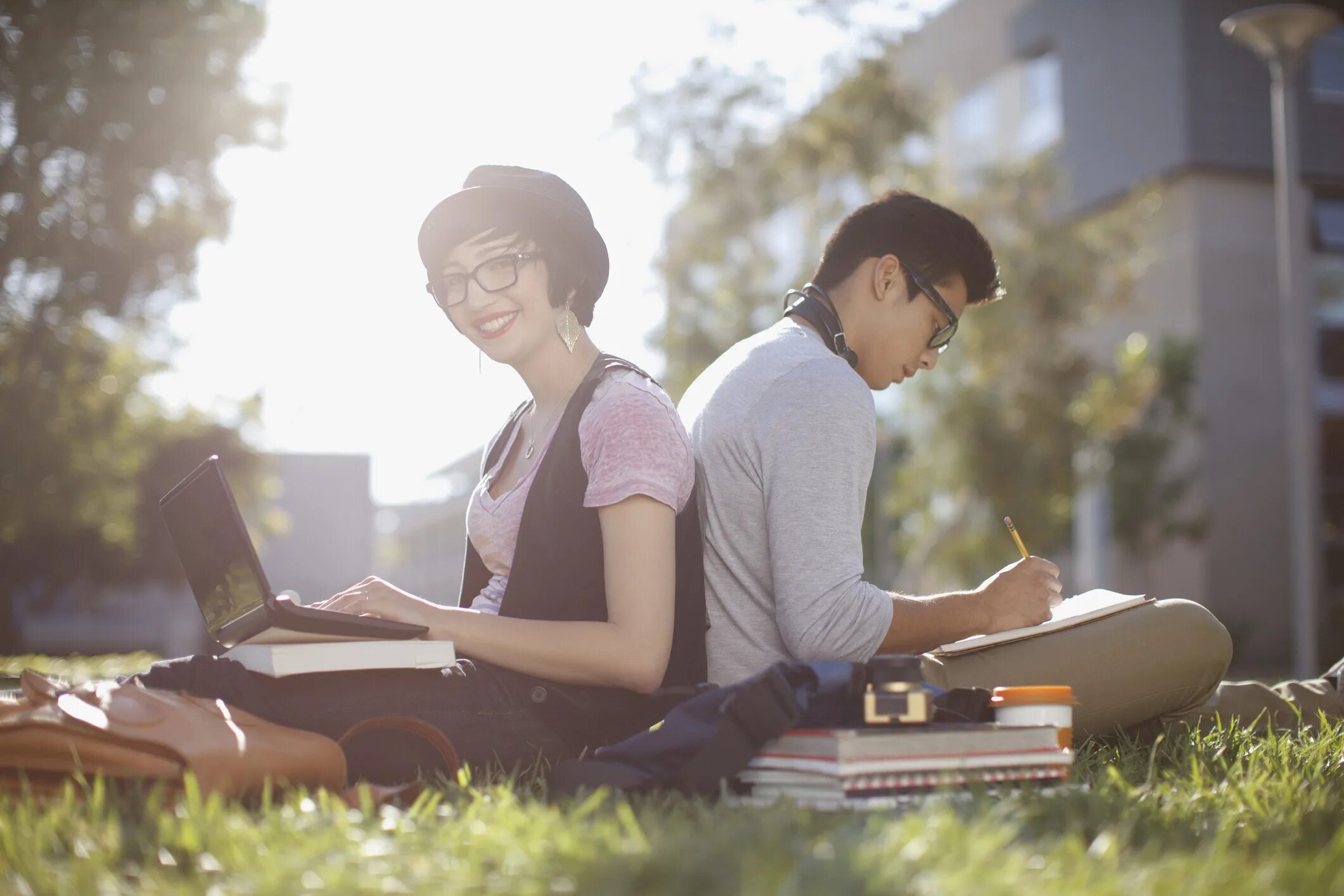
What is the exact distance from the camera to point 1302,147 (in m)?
22.0

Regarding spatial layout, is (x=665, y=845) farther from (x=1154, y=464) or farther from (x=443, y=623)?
(x=1154, y=464)

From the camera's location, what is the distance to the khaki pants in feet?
11.6

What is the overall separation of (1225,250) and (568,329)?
21.9 m

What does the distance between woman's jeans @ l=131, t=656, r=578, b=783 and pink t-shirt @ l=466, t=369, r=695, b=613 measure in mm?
355

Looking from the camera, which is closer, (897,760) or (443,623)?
(897,760)

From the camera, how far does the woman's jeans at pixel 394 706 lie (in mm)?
2725

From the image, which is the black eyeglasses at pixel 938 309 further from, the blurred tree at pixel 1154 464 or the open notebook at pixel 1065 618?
the blurred tree at pixel 1154 464

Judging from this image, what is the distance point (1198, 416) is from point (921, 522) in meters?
5.50

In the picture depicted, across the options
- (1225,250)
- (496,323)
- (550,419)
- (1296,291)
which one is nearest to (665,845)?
(550,419)

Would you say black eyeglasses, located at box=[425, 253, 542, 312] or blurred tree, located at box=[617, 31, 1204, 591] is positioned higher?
blurred tree, located at box=[617, 31, 1204, 591]

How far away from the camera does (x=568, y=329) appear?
A: 132 inches

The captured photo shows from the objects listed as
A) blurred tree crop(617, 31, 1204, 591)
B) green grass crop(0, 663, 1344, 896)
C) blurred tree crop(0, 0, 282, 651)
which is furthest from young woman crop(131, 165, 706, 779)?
blurred tree crop(617, 31, 1204, 591)

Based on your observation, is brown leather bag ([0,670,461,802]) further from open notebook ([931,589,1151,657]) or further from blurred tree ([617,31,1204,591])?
blurred tree ([617,31,1204,591])

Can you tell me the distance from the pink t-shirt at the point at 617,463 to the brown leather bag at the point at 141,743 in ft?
2.64
